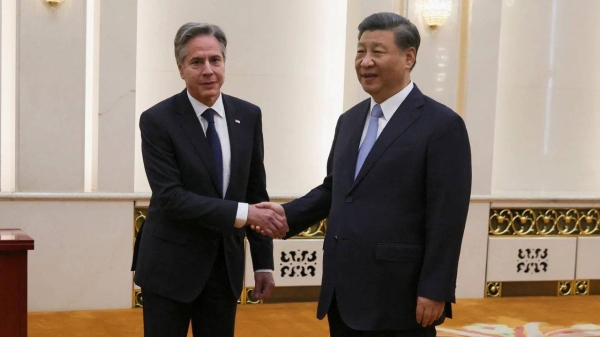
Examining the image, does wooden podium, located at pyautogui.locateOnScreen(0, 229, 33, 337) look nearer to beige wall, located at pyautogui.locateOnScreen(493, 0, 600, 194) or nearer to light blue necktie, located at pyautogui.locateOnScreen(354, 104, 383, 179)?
light blue necktie, located at pyautogui.locateOnScreen(354, 104, 383, 179)

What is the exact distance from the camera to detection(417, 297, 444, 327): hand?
2428 millimetres

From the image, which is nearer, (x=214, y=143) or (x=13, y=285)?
(x=214, y=143)

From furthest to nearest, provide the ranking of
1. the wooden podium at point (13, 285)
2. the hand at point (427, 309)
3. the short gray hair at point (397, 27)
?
the wooden podium at point (13, 285) → the short gray hair at point (397, 27) → the hand at point (427, 309)

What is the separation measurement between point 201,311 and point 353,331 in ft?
1.90

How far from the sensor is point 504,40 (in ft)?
21.7

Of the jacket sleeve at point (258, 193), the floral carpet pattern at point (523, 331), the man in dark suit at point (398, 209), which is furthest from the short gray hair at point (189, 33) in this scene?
the floral carpet pattern at point (523, 331)

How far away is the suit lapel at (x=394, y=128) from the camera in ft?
8.29

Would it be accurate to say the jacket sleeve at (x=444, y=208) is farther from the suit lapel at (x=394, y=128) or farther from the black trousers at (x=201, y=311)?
the black trousers at (x=201, y=311)

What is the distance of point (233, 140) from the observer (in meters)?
2.80

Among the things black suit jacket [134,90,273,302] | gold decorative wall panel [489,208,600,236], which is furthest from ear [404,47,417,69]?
gold decorative wall panel [489,208,600,236]

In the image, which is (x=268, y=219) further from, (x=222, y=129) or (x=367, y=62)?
(x=367, y=62)

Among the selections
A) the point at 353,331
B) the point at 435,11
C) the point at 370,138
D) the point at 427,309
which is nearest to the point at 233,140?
the point at 370,138

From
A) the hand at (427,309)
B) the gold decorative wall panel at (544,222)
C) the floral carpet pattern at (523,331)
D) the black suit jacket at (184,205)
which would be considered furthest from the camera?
the gold decorative wall panel at (544,222)

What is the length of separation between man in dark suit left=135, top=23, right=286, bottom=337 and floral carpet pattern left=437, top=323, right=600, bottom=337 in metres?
2.55
